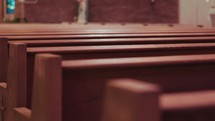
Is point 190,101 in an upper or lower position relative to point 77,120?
Result: upper

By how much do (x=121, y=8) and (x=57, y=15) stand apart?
1.45 meters

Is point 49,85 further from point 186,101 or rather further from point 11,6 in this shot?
point 11,6

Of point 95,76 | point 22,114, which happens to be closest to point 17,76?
point 22,114

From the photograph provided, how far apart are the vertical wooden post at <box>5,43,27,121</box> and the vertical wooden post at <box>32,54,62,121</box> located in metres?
0.36

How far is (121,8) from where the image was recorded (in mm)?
7043

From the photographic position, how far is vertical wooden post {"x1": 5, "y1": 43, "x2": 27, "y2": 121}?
1.19 m

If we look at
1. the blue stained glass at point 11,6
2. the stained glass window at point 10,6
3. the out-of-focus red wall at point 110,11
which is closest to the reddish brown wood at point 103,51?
the out-of-focus red wall at point 110,11

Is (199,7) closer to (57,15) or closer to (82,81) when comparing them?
(57,15)

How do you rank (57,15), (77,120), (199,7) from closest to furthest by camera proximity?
(77,120)
(199,7)
(57,15)

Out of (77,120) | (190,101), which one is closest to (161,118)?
(190,101)

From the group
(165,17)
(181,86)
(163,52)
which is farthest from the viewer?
(165,17)

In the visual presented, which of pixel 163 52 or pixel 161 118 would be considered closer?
pixel 161 118

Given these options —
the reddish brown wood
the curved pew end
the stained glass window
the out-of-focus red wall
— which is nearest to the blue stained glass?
the stained glass window

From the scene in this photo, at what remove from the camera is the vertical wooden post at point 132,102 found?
42 centimetres
